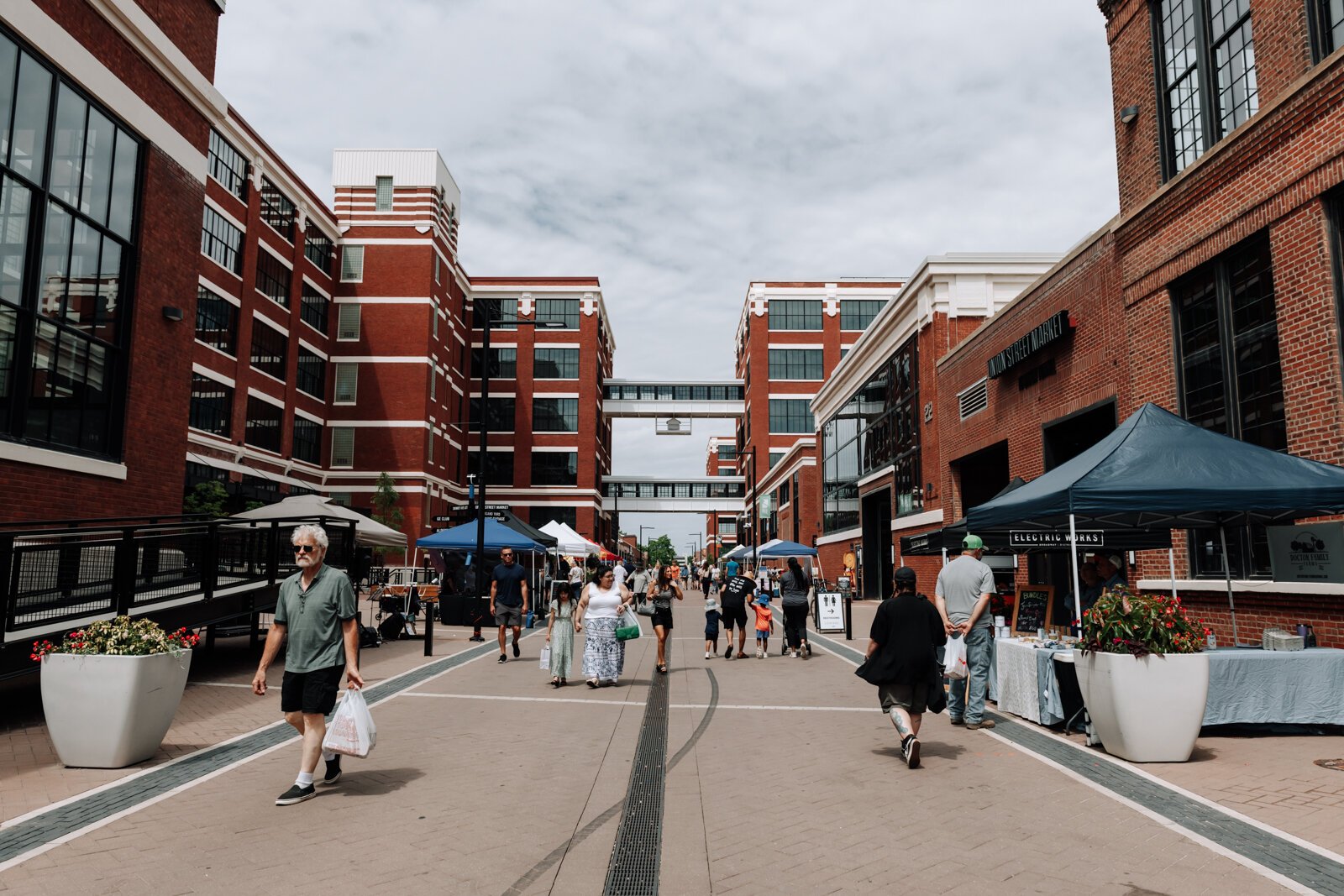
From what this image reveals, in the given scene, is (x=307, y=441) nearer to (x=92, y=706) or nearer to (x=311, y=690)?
(x=92, y=706)

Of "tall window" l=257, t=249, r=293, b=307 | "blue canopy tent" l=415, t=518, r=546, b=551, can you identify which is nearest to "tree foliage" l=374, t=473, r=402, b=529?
"tall window" l=257, t=249, r=293, b=307

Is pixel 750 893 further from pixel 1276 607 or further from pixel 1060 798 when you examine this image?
pixel 1276 607

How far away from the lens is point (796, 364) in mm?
72625

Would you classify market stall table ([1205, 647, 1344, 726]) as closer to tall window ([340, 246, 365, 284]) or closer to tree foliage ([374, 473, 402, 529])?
tree foliage ([374, 473, 402, 529])

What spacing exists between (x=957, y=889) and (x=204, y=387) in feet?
126

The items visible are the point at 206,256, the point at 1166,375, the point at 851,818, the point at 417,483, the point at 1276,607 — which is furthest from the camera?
the point at 417,483

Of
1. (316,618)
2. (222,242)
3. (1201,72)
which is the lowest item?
(316,618)

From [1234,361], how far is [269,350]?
132 ft

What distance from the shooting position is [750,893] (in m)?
4.54

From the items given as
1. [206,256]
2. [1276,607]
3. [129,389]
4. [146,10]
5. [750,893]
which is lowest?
[750,893]

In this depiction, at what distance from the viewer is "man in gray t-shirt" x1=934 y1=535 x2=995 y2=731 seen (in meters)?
9.43

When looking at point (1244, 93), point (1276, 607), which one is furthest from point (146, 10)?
point (1276, 607)

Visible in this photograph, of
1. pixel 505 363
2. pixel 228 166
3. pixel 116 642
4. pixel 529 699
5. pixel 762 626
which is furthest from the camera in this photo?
pixel 505 363

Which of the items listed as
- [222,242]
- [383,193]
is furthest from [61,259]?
[383,193]
